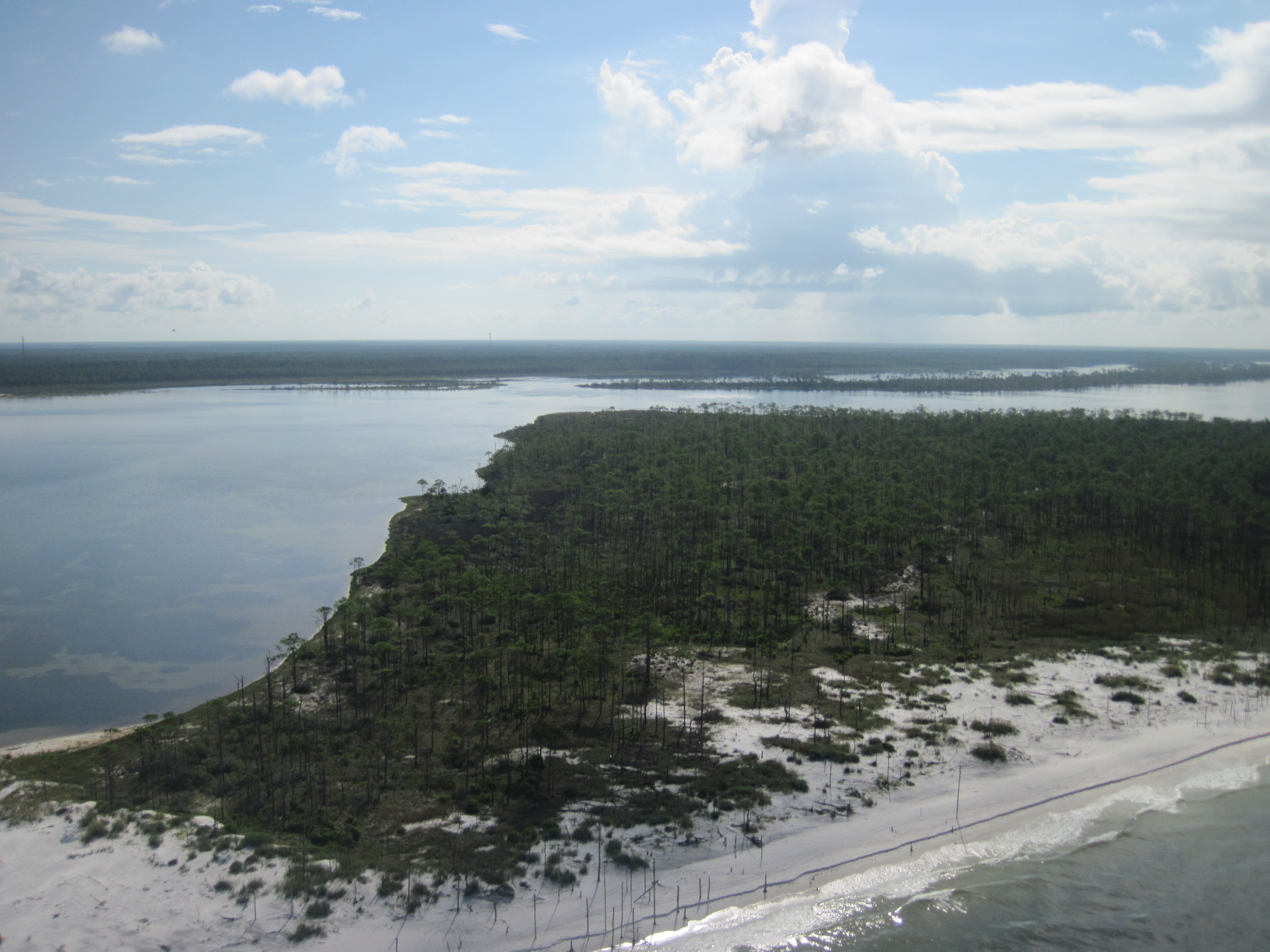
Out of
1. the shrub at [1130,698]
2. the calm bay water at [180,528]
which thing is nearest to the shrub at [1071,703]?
the shrub at [1130,698]

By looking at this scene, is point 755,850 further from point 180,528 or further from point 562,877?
point 180,528

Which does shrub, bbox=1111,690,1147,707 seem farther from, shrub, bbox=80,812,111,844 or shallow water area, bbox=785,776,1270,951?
shrub, bbox=80,812,111,844

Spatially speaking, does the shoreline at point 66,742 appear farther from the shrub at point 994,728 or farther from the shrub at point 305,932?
the shrub at point 994,728

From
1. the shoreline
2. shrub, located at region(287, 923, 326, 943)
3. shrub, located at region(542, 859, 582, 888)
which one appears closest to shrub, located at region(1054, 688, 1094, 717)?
shrub, located at region(542, 859, 582, 888)

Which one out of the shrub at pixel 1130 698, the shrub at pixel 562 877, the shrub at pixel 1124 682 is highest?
the shrub at pixel 1124 682

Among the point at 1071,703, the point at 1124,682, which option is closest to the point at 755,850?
the point at 1071,703
